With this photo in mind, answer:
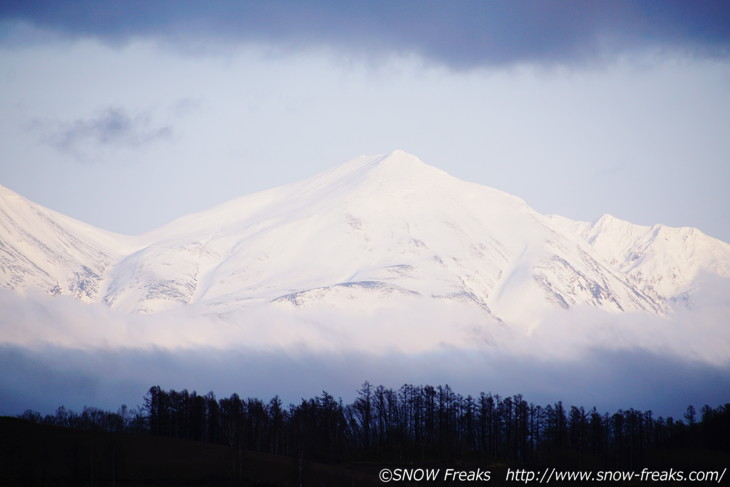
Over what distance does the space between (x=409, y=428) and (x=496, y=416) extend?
16.2 metres

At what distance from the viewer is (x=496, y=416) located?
173125 millimetres

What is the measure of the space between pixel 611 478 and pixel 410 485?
27.4 meters

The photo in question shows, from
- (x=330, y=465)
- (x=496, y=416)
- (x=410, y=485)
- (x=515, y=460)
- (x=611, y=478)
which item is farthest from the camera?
(x=496, y=416)

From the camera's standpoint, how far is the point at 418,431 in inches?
6914

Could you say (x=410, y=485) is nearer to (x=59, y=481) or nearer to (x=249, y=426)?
(x=59, y=481)

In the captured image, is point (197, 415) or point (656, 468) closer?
point (656, 468)

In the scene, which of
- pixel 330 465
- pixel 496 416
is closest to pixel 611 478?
pixel 330 465

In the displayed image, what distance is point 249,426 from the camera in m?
164

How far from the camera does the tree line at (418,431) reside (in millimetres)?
149375

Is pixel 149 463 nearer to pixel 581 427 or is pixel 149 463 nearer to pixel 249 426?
pixel 249 426

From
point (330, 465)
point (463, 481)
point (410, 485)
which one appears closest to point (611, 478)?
point (463, 481)

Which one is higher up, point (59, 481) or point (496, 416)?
point (496, 416)

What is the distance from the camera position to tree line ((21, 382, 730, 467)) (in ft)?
490

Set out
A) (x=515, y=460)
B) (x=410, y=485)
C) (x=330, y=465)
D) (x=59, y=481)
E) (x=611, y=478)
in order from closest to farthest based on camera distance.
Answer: (x=59, y=481) → (x=410, y=485) → (x=611, y=478) → (x=330, y=465) → (x=515, y=460)
